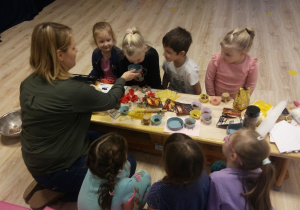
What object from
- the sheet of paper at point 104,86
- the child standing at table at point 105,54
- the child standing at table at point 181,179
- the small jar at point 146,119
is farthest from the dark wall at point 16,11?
the child standing at table at point 181,179

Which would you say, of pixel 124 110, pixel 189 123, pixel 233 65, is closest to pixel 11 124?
pixel 124 110

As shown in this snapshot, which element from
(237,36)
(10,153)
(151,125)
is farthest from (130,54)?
(10,153)

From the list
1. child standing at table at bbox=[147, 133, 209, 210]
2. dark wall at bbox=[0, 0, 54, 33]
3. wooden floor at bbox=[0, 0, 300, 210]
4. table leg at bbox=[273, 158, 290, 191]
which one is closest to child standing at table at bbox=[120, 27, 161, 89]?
wooden floor at bbox=[0, 0, 300, 210]

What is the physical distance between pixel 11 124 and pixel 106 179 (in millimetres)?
1668

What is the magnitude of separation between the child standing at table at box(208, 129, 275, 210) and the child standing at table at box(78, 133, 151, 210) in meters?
0.49

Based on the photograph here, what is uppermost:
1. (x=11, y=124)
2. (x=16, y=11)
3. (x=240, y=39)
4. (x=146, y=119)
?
(x=240, y=39)

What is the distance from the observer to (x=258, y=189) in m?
1.12

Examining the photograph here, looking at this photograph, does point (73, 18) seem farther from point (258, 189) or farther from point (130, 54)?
point (258, 189)

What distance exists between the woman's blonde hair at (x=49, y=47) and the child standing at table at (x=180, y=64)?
812 mm

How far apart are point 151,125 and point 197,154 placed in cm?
70

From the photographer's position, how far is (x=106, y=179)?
4.22ft

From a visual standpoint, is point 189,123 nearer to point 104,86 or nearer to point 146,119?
point 146,119

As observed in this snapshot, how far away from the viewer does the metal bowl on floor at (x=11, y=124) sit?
7.64 ft

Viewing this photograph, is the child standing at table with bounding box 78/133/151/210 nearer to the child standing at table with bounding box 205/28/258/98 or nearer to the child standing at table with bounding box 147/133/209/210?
the child standing at table with bounding box 147/133/209/210
